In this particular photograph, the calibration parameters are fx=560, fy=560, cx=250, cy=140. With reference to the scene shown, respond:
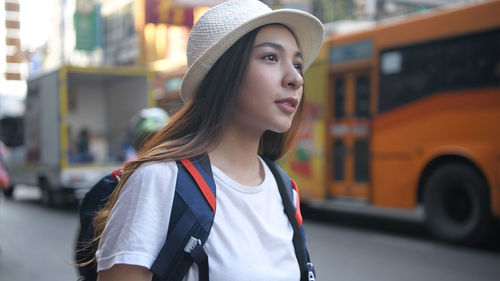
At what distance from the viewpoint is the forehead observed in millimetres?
1574

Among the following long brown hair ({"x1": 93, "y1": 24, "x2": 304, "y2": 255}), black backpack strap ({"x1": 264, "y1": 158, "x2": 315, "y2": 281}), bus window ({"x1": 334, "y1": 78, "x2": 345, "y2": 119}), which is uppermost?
long brown hair ({"x1": 93, "y1": 24, "x2": 304, "y2": 255})

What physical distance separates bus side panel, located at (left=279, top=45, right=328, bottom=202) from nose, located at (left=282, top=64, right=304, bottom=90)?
7.91 metres

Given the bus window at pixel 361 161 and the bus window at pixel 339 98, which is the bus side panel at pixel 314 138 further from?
the bus window at pixel 361 161

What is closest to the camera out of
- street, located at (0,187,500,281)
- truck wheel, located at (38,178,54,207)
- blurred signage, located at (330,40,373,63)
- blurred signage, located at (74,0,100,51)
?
street, located at (0,187,500,281)

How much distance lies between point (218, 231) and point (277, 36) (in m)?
0.58

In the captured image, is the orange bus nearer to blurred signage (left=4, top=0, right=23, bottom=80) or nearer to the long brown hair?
the long brown hair

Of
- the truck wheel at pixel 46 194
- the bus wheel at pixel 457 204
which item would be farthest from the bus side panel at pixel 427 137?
the truck wheel at pixel 46 194

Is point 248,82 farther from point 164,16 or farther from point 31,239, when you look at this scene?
point 164,16

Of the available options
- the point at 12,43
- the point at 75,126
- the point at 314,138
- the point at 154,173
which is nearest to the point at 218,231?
the point at 154,173

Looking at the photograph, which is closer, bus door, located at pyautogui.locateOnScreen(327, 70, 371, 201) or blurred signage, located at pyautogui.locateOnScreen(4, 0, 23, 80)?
bus door, located at pyautogui.locateOnScreen(327, 70, 371, 201)

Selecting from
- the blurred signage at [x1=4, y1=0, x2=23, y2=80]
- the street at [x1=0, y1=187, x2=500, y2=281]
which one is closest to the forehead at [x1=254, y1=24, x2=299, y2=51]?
the street at [x1=0, y1=187, x2=500, y2=281]

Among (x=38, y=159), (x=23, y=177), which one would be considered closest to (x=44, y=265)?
(x=38, y=159)

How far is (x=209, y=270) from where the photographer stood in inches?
54.3

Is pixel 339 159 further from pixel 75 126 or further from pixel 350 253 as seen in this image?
pixel 75 126
